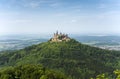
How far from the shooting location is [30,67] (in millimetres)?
92000

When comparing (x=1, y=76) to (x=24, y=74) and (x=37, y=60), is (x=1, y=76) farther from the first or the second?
(x=37, y=60)

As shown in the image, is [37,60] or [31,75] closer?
[31,75]

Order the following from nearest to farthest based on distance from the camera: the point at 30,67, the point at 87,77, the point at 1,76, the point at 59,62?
the point at 1,76 → the point at 30,67 → the point at 87,77 → the point at 59,62

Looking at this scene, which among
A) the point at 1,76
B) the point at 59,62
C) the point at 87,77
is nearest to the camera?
the point at 1,76

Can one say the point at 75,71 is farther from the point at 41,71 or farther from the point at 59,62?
the point at 41,71

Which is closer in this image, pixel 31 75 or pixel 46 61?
pixel 31 75

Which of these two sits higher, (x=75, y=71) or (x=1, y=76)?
(x=1, y=76)

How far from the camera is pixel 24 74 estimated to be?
87312mm

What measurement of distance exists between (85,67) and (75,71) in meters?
16.3

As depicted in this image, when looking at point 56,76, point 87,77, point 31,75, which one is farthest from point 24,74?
point 87,77

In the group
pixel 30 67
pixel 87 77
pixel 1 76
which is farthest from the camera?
pixel 87 77

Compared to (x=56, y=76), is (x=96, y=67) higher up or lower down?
lower down

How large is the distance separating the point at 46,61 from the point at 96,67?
37.5 meters

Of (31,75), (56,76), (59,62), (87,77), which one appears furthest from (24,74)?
(59,62)
